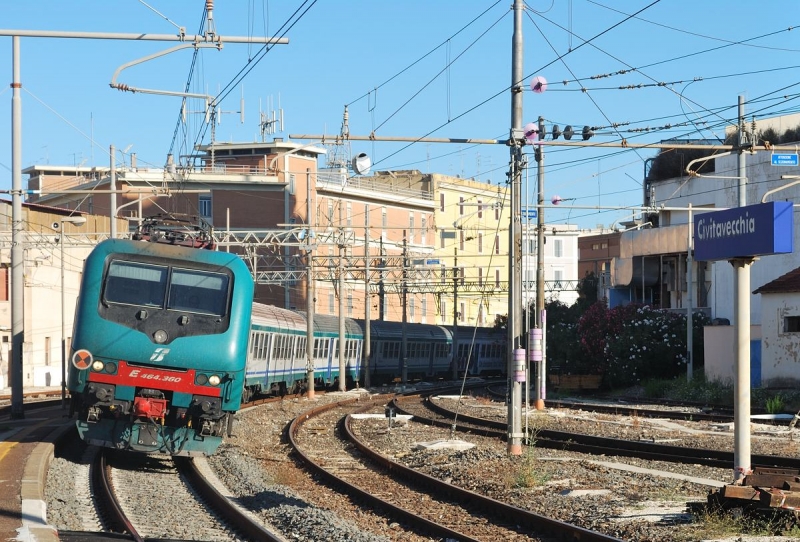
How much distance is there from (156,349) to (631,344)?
89.8 ft

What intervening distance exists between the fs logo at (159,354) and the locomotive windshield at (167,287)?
0.68 m

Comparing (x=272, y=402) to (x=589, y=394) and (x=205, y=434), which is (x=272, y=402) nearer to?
(x=589, y=394)

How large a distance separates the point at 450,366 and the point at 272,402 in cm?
2711

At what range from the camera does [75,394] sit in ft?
53.4

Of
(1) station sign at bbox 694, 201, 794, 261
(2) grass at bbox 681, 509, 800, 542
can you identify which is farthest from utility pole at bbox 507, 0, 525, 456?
(2) grass at bbox 681, 509, 800, 542

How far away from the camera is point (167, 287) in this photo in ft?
54.5

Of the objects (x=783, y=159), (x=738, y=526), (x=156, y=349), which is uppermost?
(x=783, y=159)

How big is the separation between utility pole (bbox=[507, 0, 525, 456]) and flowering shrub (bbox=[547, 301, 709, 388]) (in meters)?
22.8

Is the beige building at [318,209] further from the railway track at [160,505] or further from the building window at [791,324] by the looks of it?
the railway track at [160,505]

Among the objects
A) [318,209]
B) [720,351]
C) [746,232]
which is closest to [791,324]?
[720,351]

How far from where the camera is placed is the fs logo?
1617 centimetres

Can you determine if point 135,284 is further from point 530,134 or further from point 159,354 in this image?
point 530,134

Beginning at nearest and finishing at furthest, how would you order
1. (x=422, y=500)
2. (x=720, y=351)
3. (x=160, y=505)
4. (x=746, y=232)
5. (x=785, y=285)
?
(x=746, y=232)
(x=160, y=505)
(x=422, y=500)
(x=785, y=285)
(x=720, y=351)

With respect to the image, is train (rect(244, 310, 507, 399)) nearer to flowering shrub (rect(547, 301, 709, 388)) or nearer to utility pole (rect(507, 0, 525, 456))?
utility pole (rect(507, 0, 525, 456))
